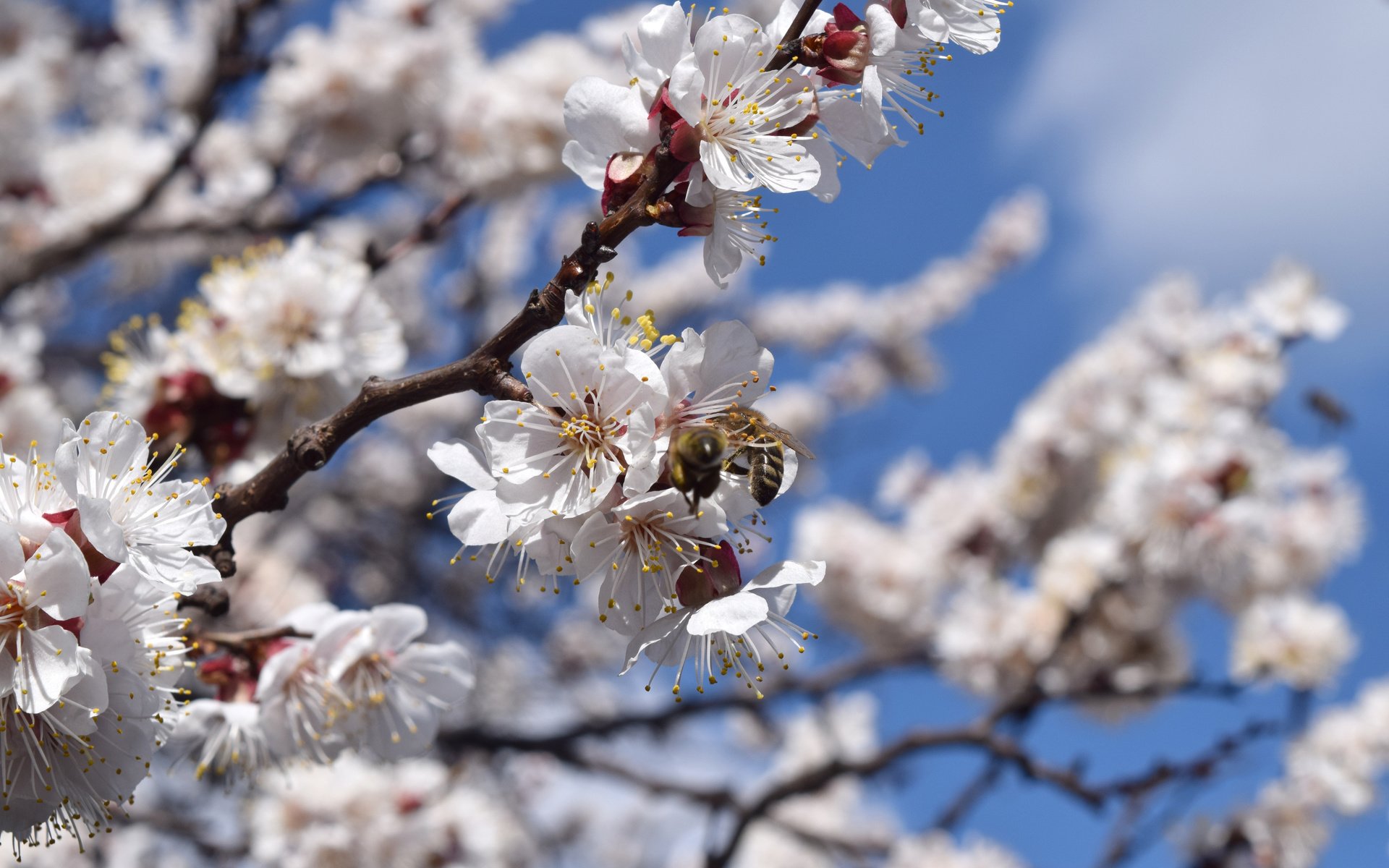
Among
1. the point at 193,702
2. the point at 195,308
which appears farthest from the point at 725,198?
the point at 195,308

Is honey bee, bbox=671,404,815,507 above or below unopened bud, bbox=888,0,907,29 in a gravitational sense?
below

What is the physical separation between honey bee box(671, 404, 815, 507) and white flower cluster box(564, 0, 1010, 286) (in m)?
0.19

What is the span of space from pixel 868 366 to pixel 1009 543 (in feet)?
17.7

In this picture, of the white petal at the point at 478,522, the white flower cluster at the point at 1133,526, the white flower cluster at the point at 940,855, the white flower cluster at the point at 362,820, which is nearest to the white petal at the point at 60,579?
the white petal at the point at 478,522

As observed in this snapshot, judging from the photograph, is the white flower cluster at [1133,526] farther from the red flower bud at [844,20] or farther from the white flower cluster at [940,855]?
the red flower bud at [844,20]

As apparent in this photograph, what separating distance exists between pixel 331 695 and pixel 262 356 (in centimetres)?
85

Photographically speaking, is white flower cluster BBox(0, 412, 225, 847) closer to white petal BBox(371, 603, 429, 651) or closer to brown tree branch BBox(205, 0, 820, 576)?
brown tree branch BBox(205, 0, 820, 576)

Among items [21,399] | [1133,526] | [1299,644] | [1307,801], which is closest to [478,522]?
[21,399]

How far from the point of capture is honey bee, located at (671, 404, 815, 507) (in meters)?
1.11

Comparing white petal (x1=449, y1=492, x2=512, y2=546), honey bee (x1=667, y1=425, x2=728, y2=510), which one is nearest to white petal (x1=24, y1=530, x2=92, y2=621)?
white petal (x1=449, y1=492, x2=512, y2=546)

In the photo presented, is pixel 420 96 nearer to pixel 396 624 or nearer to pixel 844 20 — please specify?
pixel 396 624

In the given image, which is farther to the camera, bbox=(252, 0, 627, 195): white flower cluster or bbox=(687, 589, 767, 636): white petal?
bbox=(252, 0, 627, 195): white flower cluster

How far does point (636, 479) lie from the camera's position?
3.84 feet

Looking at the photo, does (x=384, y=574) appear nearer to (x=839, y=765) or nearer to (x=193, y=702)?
(x=839, y=765)
